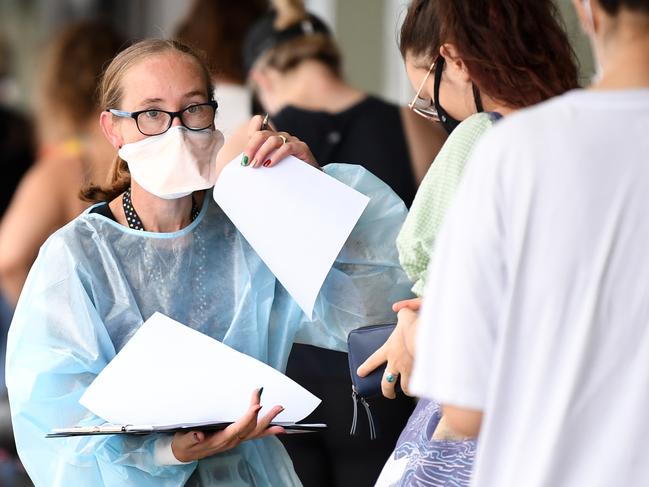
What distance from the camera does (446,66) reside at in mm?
1715

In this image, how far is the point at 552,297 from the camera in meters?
1.17

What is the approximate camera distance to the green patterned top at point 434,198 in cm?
153

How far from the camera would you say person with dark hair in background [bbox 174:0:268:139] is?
347 cm

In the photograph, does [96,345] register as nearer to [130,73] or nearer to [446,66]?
[130,73]

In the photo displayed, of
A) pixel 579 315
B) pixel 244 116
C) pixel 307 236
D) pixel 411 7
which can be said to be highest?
pixel 411 7

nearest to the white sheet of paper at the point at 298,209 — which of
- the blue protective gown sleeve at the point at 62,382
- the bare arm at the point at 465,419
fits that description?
the blue protective gown sleeve at the point at 62,382

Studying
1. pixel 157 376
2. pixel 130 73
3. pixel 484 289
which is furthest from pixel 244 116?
pixel 484 289

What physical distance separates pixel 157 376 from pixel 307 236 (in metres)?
0.33

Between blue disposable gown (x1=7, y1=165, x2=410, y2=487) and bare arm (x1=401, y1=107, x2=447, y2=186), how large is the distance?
87 cm

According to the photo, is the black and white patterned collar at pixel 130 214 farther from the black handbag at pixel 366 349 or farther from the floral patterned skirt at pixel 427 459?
the floral patterned skirt at pixel 427 459

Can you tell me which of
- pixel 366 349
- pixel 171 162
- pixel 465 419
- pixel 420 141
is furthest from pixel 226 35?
pixel 465 419

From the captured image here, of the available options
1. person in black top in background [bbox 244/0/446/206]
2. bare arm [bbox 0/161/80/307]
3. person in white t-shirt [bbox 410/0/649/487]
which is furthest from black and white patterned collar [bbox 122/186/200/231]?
bare arm [bbox 0/161/80/307]

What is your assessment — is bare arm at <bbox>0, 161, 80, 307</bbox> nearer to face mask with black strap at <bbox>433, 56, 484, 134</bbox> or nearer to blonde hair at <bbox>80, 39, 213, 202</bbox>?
blonde hair at <bbox>80, 39, 213, 202</bbox>

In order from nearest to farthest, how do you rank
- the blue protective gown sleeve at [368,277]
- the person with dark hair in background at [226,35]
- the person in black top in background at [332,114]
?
1. the blue protective gown sleeve at [368,277]
2. the person in black top in background at [332,114]
3. the person with dark hair in background at [226,35]
